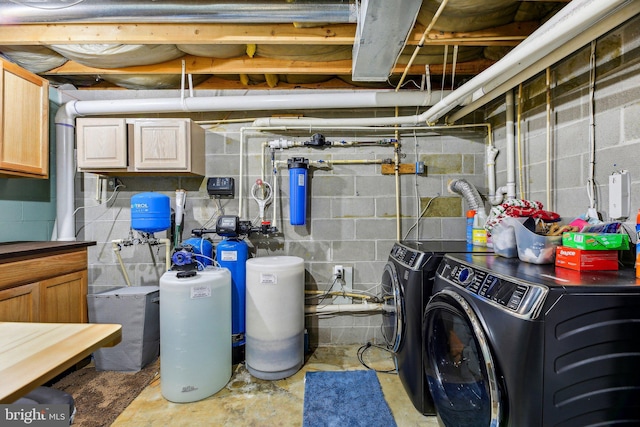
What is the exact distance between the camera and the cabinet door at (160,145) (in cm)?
221

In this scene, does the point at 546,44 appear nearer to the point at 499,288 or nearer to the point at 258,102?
the point at 499,288

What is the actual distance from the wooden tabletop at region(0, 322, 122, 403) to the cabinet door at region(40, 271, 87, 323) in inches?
54.1

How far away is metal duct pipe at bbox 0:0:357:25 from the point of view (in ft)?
5.25

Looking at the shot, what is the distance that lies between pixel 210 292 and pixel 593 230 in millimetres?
2025

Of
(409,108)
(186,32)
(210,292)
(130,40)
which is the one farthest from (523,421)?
(130,40)

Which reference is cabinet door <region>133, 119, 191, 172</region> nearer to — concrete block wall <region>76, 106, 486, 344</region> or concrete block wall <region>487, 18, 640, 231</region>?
concrete block wall <region>76, 106, 486, 344</region>

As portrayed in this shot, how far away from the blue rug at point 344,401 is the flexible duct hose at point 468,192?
4.88 feet

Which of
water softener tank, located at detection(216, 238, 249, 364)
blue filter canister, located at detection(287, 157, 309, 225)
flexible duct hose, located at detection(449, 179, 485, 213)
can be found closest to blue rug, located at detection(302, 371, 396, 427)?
→ water softener tank, located at detection(216, 238, 249, 364)

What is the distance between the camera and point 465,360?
1.16m

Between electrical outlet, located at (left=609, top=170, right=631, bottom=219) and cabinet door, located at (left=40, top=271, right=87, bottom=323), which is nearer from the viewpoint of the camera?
electrical outlet, located at (left=609, top=170, right=631, bottom=219)

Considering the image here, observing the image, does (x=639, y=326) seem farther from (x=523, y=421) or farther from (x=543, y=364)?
(x=523, y=421)

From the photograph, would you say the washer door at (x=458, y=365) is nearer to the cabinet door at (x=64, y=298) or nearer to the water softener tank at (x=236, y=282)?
the water softener tank at (x=236, y=282)

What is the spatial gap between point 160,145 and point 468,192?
2.44 m

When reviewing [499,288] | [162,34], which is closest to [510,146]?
[499,288]
